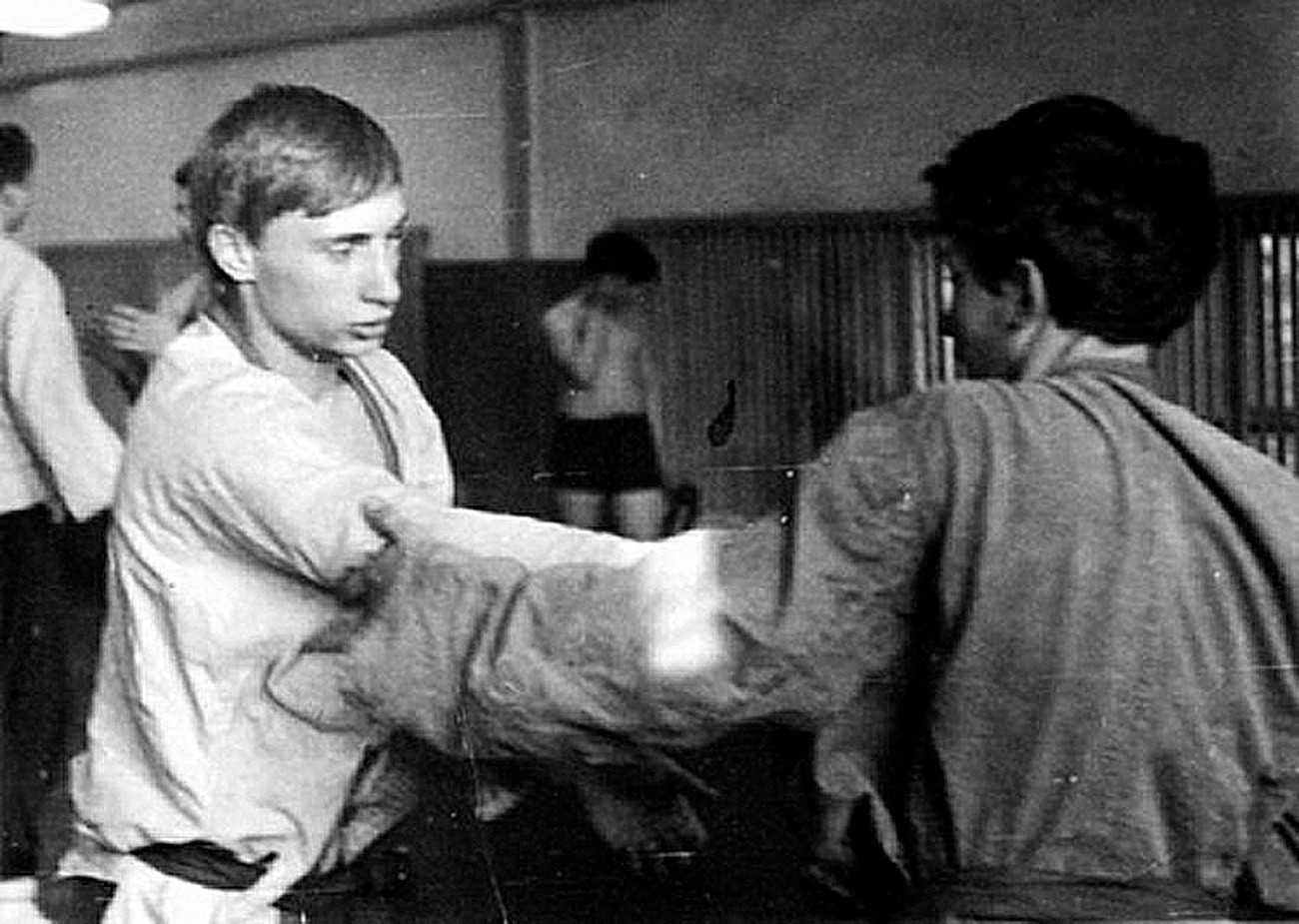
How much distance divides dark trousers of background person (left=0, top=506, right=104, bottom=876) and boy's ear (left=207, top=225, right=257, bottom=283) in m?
0.14

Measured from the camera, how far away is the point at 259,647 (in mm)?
996

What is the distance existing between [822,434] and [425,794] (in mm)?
250

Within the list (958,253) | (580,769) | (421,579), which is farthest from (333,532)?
(958,253)

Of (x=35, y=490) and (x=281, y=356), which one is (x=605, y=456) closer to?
(x=281, y=356)

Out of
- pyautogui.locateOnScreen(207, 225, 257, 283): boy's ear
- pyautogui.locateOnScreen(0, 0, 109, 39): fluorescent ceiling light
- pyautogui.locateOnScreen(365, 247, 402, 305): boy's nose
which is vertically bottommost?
pyautogui.locateOnScreen(365, 247, 402, 305): boy's nose

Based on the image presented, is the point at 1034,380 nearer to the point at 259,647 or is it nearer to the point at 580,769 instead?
the point at 580,769

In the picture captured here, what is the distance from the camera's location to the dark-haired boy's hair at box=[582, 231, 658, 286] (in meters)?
0.98

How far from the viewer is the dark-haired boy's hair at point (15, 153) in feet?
3.36

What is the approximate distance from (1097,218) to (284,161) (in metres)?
0.36

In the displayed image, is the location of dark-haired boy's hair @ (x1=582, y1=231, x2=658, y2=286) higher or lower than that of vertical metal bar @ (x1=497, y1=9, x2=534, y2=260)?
lower

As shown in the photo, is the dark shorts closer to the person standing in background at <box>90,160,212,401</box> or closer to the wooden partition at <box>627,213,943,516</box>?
the wooden partition at <box>627,213,943,516</box>

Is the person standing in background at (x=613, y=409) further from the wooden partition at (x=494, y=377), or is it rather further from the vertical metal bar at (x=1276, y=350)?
the vertical metal bar at (x=1276, y=350)

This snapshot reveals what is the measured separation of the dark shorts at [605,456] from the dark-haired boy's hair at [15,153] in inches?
11.3

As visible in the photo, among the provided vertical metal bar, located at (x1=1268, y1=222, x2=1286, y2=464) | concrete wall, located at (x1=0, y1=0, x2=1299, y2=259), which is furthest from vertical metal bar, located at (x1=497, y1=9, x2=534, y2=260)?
vertical metal bar, located at (x1=1268, y1=222, x2=1286, y2=464)
